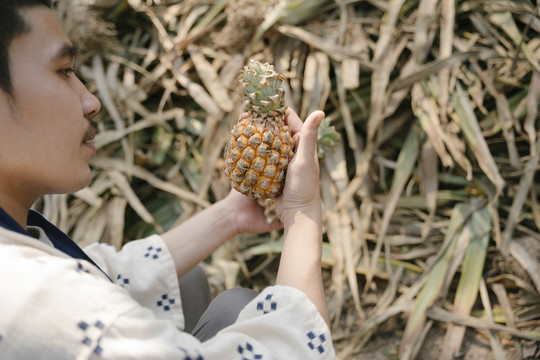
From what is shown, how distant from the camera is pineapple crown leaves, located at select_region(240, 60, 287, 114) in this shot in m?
1.07

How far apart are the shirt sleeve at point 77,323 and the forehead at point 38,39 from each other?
362 mm

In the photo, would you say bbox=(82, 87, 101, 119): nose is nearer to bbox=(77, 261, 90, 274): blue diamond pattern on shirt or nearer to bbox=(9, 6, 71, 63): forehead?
bbox=(9, 6, 71, 63): forehead

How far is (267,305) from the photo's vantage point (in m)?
0.91

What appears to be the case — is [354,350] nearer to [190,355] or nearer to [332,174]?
[332,174]

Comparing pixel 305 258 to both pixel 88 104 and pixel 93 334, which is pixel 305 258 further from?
pixel 88 104

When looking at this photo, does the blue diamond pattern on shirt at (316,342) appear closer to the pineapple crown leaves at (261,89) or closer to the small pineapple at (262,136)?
the small pineapple at (262,136)

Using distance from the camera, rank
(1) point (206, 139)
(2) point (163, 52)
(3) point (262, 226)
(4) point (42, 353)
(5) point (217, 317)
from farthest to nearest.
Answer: (2) point (163, 52)
(1) point (206, 139)
(3) point (262, 226)
(5) point (217, 317)
(4) point (42, 353)

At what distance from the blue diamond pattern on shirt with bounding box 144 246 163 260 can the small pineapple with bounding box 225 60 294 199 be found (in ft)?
1.18

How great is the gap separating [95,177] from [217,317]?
1332 mm

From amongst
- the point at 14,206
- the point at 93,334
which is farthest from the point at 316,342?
the point at 14,206

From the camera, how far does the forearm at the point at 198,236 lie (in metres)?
1.31

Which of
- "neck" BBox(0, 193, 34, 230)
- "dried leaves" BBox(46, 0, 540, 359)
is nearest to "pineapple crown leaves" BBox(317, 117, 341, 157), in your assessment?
"dried leaves" BBox(46, 0, 540, 359)

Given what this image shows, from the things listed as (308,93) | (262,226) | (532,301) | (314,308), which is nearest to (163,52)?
(308,93)

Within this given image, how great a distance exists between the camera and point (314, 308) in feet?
2.99
